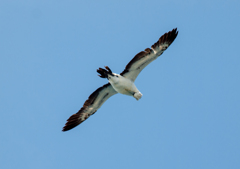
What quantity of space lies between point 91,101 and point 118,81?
2.20 meters

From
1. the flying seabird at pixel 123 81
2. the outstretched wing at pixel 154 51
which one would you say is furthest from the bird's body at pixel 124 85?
the outstretched wing at pixel 154 51

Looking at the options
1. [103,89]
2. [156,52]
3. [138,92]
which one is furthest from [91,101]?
[156,52]

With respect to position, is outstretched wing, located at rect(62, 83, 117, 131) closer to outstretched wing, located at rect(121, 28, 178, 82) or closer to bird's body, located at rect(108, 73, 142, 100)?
bird's body, located at rect(108, 73, 142, 100)

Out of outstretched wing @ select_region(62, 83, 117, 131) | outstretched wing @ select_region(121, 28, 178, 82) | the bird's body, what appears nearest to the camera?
outstretched wing @ select_region(121, 28, 178, 82)

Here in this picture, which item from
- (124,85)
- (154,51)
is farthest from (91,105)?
(154,51)

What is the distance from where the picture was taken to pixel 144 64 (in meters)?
19.9

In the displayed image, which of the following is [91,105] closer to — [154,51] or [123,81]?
[123,81]

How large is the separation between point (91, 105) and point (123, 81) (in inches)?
97.0

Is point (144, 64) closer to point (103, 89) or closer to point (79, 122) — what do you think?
point (103, 89)

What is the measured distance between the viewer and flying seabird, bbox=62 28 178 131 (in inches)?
767

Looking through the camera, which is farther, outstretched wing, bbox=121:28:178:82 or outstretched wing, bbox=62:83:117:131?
outstretched wing, bbox=62:83:117:131

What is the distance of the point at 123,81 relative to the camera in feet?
66.0

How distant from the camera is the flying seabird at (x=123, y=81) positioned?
1948cm

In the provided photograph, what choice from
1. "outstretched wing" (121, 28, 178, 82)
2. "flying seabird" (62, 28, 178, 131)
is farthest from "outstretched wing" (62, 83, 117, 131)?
"outstretched wing" (121, 28, 178, 82)
